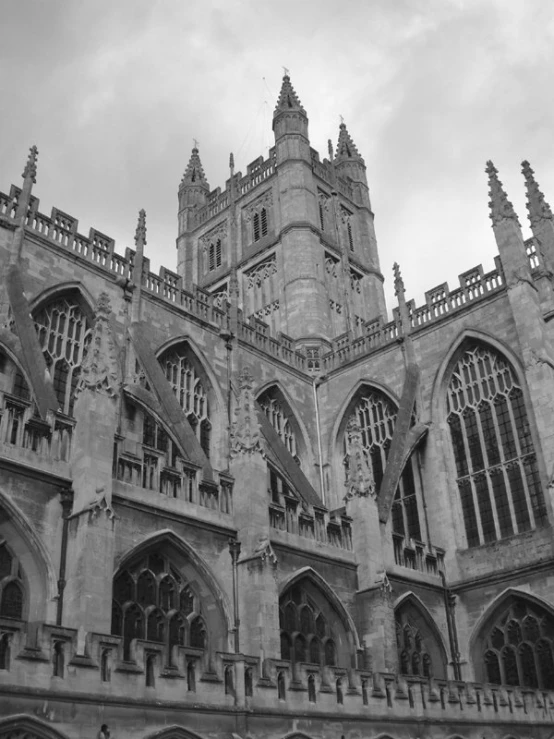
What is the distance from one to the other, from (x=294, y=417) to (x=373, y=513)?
25.7ft

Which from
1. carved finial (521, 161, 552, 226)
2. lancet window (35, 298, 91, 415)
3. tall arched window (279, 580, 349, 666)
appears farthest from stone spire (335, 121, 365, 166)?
tall arched window (279, 580, 349, 666)

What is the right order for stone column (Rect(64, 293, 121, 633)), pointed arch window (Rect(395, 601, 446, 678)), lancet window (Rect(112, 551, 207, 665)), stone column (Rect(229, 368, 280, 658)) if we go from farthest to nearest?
1. pointed arch window (Rect(395, 601, 446, 678))
2. stone column (Rect(229, 368, 280, 658))
3. lancet window (Rect(112, 551, 207, 665))
4. stone column (Rect(64, 293, 121, 633))

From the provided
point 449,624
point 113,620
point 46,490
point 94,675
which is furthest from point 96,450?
point 449,624

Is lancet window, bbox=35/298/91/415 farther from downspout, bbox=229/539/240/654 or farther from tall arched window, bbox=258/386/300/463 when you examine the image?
tall arched window, bbox=258/386/300/463

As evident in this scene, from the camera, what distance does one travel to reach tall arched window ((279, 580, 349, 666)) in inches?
692

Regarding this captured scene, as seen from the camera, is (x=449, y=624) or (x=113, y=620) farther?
(x=449, y=624)

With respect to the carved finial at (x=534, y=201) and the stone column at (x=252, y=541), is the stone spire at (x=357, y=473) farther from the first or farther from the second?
the carved finial at (x=534, y=201)

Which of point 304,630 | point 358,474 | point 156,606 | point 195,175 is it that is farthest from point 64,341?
point 195,175

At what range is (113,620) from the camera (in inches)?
572

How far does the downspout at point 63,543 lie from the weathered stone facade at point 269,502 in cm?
5

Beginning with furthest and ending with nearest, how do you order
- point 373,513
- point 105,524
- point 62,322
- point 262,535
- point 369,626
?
point 62,322
point 373,513
point 369,626
point 262,535
point 105,524

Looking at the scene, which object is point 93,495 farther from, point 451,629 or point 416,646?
point 451,629

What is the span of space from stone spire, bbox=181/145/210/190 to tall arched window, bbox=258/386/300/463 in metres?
21.3

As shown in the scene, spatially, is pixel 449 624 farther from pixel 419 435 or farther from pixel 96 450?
pixel 96 450
